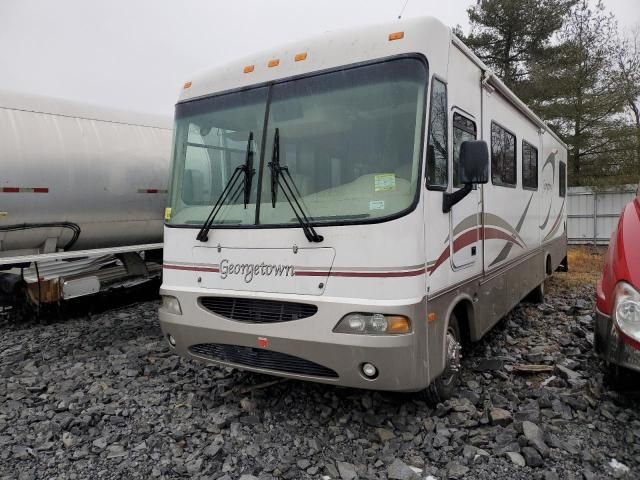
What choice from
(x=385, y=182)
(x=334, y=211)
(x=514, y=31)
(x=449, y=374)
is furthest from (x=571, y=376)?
(x=514, y=31)

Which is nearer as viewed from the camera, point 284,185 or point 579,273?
point 284,185

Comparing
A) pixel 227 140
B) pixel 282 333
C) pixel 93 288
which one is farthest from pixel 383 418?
pixel 93 288

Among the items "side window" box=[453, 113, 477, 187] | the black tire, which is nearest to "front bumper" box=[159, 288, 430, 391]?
"side window" box=[453, 113, 477, 187]

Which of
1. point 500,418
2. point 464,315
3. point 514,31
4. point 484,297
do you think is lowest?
point 500,418

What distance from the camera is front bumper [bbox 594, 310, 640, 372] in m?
3.27

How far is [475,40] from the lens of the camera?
2055cm

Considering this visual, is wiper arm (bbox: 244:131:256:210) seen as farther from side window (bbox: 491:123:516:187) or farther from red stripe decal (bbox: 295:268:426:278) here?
side window (bbox: 491:123:516:187)

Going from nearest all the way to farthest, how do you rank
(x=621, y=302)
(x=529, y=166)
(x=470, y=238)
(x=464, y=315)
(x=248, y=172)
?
(x=621, y=302) → (x=248, y=172) → (x=470, y=238) → (x=464, y=315) → (x=529, y=166)

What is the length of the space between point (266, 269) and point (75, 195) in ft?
14.3

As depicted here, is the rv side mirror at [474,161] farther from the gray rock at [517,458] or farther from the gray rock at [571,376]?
the gray rock at [571,376]

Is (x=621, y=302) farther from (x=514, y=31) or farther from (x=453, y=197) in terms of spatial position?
(x=514, y=31)

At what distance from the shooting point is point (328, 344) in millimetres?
3307

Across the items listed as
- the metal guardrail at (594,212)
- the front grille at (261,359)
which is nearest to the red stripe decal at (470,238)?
the front grille at (261,359)

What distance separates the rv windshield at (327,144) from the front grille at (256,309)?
59 cm
